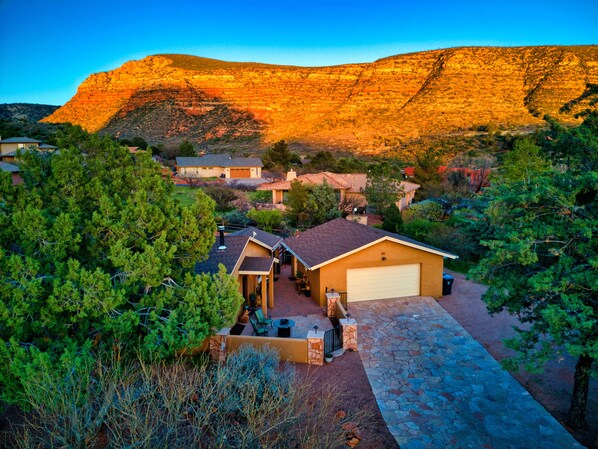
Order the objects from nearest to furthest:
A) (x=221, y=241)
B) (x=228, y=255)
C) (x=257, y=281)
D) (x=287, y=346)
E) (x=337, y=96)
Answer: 1. (x=287, y=346)
2. (x=228, y=255)
3. (x=221, y=241)
4. (x=257, y=281)
5. (x=337, y=96)

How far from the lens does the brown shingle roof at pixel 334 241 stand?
16.5 metres

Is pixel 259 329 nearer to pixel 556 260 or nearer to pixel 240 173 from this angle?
pixel 556 260

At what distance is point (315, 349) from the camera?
11656 mm

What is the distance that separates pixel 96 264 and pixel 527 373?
37.9 feet

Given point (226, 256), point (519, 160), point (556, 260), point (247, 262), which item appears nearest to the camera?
point (556, 260)

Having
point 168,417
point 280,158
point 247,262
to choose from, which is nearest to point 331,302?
point 247,262

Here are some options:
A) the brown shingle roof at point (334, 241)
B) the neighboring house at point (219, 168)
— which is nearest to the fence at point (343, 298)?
the brown shingle roof at point (334, 241)

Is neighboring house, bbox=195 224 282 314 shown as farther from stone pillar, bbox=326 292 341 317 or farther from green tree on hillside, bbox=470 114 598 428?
green tree on hillside, bbox=470 114 598 428

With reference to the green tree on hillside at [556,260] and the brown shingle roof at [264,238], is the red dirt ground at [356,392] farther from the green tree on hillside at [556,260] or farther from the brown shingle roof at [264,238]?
the brown shingle roof at [264,238]

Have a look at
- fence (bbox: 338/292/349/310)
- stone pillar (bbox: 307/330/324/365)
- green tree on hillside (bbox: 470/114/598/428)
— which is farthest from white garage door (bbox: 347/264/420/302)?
green tree on hillside (bbox: 470/114/598/428)

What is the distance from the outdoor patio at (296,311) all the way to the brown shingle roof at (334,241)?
180 cm

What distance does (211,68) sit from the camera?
11788 cm

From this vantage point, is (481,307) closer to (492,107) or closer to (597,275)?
(597,275)

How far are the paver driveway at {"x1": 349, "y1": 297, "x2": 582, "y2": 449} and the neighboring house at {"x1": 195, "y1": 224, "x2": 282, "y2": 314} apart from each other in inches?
158
